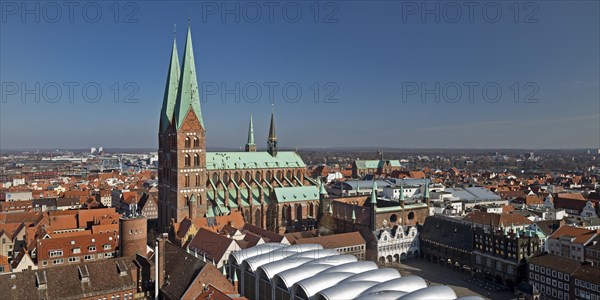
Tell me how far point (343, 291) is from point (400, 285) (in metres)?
5.79

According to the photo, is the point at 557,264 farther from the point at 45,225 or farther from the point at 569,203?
the point at 45,225

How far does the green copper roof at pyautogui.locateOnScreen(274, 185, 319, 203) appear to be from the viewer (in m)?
84.5

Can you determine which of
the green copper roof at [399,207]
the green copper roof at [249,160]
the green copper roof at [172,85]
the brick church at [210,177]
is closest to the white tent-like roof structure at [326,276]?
the green copper roof at [399,207]

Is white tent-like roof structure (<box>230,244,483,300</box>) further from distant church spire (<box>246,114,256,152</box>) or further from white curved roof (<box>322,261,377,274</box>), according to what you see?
distant church spire (<box>246,114,256,152</box>)

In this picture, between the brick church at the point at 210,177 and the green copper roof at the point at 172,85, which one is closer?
the brick church at the point at 210,177

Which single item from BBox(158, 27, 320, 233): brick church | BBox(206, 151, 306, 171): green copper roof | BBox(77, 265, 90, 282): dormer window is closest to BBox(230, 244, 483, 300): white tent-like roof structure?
BBox(77, 265, 90, 282): dormer window

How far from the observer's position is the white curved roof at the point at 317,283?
131 ft

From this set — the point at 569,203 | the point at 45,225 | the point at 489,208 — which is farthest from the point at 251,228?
the point at 569,203

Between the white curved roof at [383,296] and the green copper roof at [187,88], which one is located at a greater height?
the green copper roof at [187,88]

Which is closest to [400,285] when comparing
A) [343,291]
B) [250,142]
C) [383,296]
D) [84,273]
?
[383,296]

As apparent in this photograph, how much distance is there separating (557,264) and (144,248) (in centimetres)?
4662

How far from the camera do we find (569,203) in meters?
105

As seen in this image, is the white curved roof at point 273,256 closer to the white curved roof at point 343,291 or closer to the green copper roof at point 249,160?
the white curved roof at point 343,291

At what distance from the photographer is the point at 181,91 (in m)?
75.1
